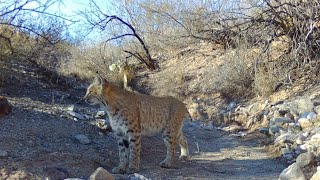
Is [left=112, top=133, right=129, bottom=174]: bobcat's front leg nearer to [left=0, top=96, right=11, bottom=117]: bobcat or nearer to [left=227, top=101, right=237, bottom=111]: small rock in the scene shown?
[left=0, top=96, right=11, bottom=117]: bobcat

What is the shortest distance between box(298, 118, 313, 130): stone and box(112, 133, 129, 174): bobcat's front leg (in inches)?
164

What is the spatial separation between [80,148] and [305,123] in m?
4.77

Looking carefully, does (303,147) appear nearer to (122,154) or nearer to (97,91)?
(122,154)

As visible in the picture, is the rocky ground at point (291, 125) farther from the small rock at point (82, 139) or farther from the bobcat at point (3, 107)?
the bobcat at point (3, 107)

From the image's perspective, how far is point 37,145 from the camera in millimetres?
8430

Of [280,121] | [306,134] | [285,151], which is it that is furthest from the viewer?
[280,121]

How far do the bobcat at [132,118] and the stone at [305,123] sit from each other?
122 inches

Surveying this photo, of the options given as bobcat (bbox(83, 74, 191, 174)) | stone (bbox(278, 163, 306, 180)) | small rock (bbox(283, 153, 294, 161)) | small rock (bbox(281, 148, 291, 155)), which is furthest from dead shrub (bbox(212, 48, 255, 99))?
stone (bbox(278, 163, 306, 180))

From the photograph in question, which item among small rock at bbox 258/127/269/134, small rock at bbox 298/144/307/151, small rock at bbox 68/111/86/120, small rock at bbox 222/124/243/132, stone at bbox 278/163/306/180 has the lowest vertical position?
stone at bbox 278/163/306/180

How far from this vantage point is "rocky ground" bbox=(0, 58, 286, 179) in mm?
7555

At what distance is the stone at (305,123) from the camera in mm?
10778

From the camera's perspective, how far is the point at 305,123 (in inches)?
428

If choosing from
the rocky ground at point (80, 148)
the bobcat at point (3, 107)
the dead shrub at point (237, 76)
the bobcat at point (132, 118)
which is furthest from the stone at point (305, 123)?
the bobcat at point (3, 107)

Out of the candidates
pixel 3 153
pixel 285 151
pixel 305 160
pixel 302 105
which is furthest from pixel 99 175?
pixel 302 105
